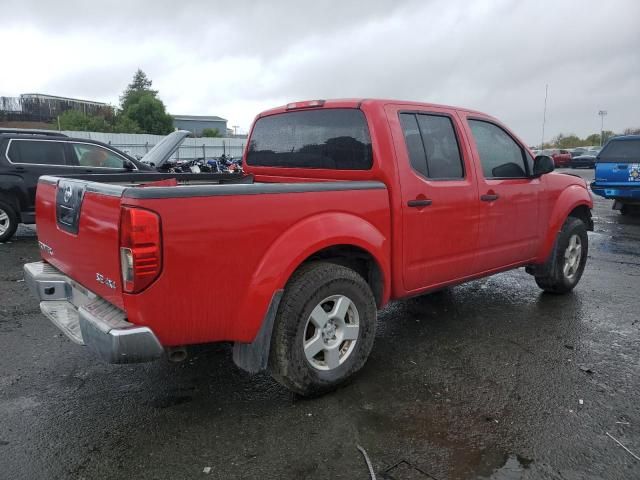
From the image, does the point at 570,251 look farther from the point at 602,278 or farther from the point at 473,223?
the point at 473,223

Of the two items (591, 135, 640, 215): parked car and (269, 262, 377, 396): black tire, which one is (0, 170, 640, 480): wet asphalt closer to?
(269, 262, 377, 396): black tire

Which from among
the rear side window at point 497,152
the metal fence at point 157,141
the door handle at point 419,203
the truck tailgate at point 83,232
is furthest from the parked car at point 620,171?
the metal fence at point 157,141

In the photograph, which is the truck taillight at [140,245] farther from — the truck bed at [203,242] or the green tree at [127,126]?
the green tree at [127,126]

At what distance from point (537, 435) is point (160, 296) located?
220 centimetres

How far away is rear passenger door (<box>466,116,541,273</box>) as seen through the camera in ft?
14.3

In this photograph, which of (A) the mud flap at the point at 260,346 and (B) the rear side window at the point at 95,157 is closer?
(A) the mud flap at the point at 260,346

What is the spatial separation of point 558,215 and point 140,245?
4.28 m

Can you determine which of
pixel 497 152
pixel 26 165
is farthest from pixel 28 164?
pixel 497 152

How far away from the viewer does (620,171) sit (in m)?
11.3

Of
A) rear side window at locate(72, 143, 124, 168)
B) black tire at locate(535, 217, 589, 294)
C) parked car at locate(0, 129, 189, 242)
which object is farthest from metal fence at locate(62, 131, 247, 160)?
black tire at locate(535, 217, 589, 294)

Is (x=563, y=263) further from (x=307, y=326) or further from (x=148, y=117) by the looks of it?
(x=148, y=117)

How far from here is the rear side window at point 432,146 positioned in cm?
384

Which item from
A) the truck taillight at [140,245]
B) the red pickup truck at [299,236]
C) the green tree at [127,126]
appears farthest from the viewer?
the green tree at [127,126]

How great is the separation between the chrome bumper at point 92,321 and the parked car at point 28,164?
560 centimetres
